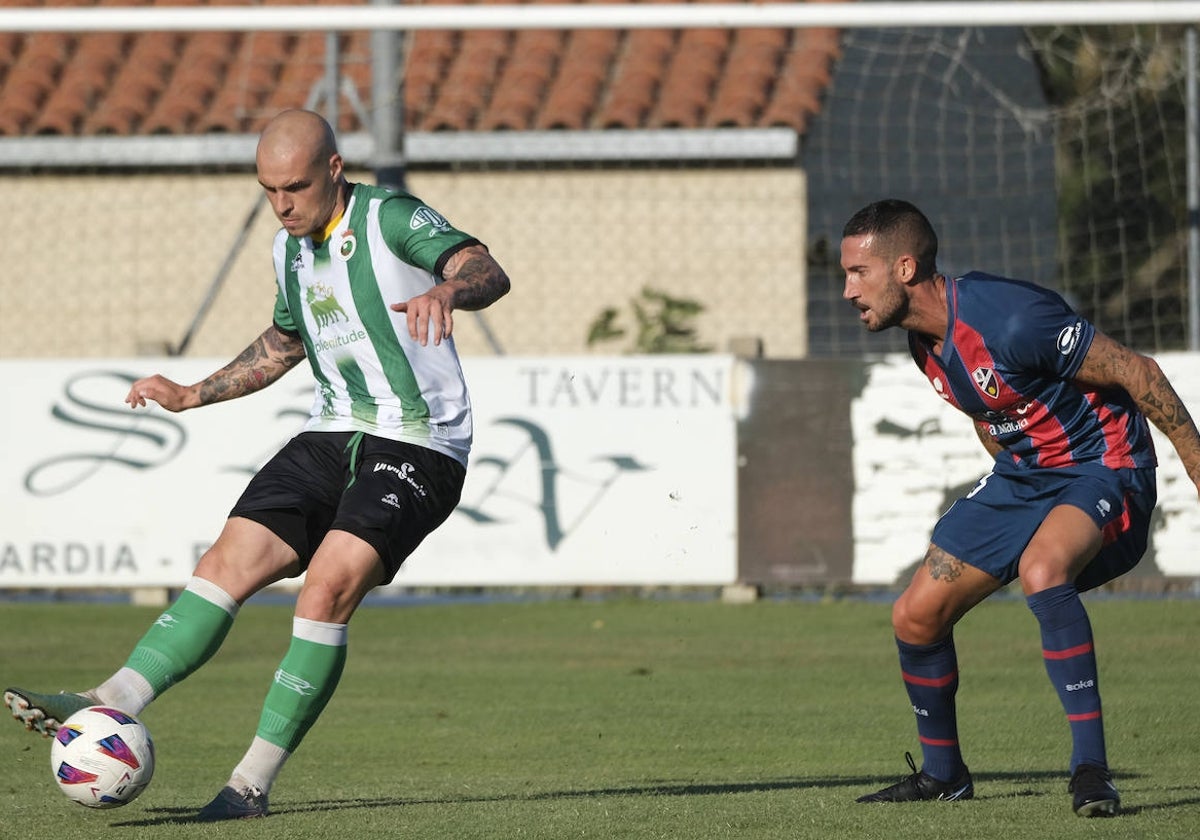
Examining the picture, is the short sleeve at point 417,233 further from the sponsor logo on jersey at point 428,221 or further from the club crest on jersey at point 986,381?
the club crest on jersey at point 986,381

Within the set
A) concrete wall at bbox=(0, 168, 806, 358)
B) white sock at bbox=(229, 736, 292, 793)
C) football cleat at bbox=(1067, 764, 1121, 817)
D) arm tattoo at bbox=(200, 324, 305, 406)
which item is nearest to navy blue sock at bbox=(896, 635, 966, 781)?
football cleat at bbox=(1067, 764, 1121, 817)

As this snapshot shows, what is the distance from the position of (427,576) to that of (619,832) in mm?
6819

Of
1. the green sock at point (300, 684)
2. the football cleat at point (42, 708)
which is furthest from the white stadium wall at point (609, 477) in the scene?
the football cleat at point (42, 708)

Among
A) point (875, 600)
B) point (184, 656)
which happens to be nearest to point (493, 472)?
point (875, 600)

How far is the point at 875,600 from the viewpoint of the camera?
482 inches

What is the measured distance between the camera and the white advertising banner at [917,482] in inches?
456

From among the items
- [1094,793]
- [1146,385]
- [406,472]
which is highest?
[1146,385]

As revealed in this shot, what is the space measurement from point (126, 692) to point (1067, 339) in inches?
113

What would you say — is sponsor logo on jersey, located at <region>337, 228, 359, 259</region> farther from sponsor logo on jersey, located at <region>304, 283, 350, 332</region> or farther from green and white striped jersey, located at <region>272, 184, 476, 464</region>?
sponsor logo on jersey, located at <region>304, 283, 350, 332</region>

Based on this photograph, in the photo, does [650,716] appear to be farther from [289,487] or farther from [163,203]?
[163,203]

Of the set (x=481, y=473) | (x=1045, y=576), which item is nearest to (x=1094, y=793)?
(x=1045, y=576)

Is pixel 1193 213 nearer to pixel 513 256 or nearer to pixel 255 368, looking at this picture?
pixel 513 256

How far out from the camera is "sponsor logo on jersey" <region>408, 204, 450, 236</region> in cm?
554

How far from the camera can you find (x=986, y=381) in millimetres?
5551
